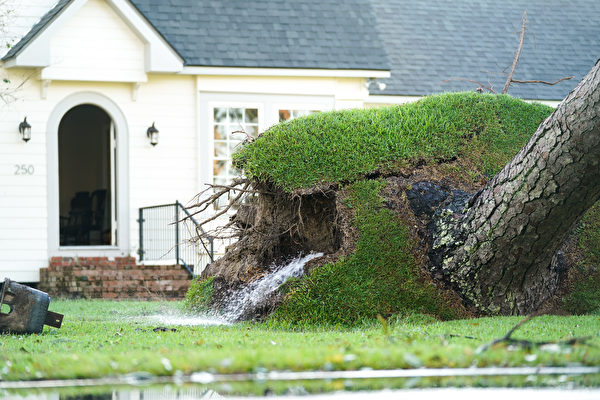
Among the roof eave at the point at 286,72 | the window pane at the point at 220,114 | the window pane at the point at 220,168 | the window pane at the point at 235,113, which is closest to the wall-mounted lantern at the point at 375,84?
the roof eave at the point at 286,72

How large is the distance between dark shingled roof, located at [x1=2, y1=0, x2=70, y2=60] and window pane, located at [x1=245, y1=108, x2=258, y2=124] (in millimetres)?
4048

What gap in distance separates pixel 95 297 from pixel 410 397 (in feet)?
39.2

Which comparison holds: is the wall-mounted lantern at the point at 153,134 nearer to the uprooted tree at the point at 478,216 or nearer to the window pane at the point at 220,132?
the window pane at the point at 220,132

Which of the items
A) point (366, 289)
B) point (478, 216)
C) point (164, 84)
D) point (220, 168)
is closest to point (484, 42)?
point (220, 168)

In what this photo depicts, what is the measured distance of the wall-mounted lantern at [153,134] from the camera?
17328mm

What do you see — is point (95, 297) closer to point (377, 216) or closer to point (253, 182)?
point (253, 182)

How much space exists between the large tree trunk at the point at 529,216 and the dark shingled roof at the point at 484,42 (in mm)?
11023

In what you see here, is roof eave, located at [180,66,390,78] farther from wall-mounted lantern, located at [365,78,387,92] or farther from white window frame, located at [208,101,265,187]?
white window frame, located at [208,101,265,187]

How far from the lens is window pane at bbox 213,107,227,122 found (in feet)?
59.5

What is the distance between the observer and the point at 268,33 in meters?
18.6

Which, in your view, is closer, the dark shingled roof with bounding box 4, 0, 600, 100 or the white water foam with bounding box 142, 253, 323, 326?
the white water foam with bounding box 142, 253, 323, 326

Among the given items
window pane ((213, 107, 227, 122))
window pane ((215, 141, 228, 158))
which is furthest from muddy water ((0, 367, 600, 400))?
window pane ((213, 107, 227, 122))

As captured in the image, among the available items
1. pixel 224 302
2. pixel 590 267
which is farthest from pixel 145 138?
pixel 590 267

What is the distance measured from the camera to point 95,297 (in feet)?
52.2
